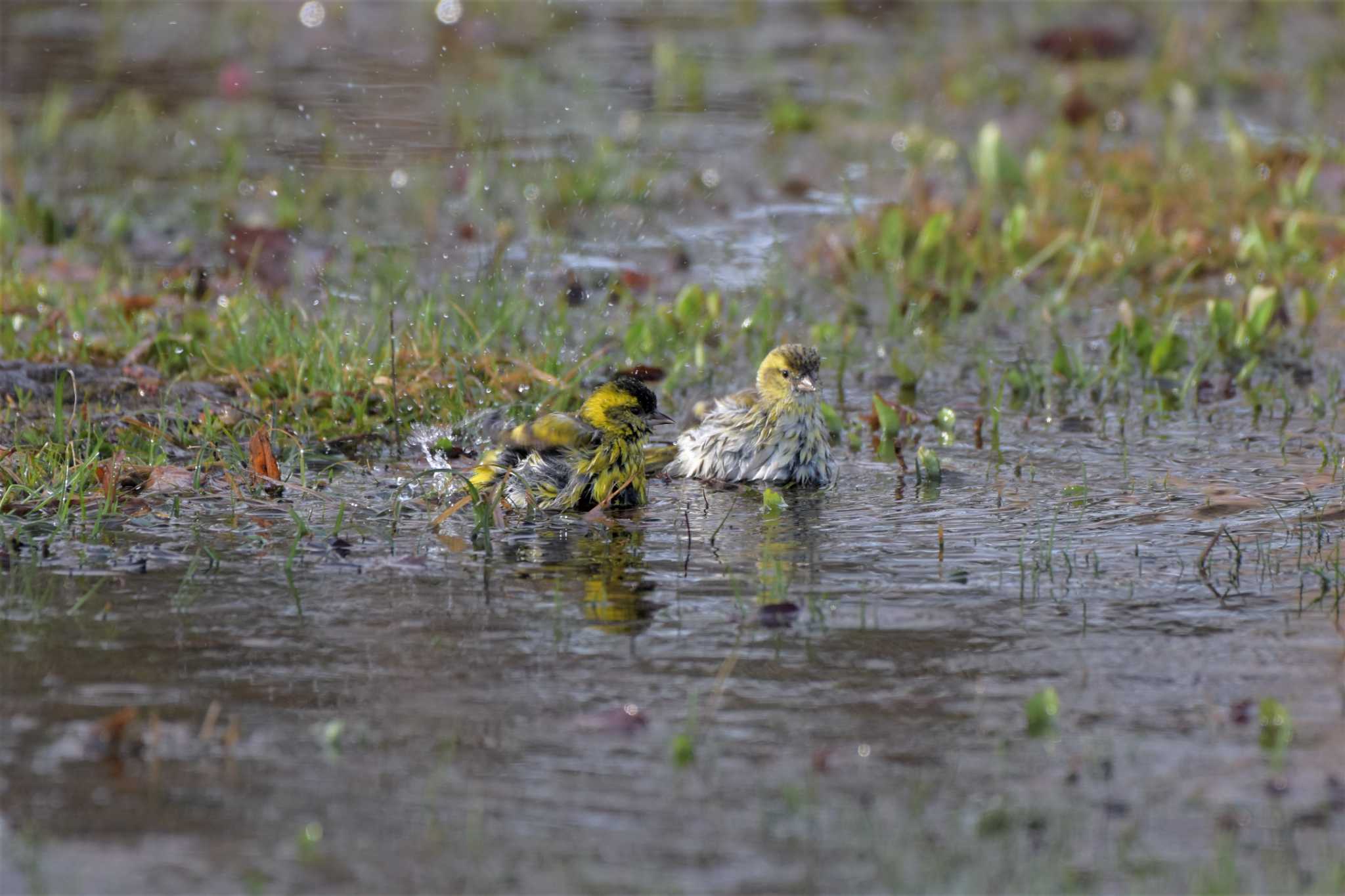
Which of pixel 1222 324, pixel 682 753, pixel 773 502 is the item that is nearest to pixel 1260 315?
pixel 1222 324

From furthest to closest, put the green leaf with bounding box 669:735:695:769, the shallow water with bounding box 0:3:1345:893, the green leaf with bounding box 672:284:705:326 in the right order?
the green leaf with bounding box 672:284:705:326
the green leaf with bounding box 669:735:695:769
the shallow water with bounding box 0:3:1345:893

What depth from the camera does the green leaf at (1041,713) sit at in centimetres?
432

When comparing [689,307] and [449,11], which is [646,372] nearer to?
[689,307]

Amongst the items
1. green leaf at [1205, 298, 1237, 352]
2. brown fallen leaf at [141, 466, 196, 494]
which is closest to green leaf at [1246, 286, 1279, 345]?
green leaf at [1205, 298, 1237, 352]

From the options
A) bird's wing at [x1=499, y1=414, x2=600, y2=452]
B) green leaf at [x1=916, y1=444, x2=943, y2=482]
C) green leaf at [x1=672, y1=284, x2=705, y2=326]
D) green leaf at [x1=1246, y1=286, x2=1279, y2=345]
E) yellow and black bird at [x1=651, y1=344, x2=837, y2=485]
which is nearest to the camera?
bird's wing at [x1=499, y1=414, x2=600, y2=452]

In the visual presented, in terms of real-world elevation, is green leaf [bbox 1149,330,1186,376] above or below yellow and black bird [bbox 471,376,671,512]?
above

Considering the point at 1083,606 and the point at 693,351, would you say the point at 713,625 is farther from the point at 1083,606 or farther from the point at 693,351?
the point at 693,351

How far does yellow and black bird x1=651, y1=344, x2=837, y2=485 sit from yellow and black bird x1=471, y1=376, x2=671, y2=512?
0.39 meters

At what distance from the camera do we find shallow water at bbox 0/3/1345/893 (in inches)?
147

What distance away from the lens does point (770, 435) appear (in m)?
6.94

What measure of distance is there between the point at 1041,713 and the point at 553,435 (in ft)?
8.87

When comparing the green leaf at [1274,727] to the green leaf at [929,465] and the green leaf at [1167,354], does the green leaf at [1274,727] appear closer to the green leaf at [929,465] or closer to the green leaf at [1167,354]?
the green leaf at [929,465]

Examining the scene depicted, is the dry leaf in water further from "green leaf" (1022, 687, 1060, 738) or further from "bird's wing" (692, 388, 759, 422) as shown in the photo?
"green leaf" (1022, 687, 1060, 738)

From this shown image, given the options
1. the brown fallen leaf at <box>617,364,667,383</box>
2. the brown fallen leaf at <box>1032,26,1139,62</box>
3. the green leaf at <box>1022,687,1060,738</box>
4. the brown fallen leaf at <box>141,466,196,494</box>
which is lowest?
the green leaf at <box>1022,687,1060,738</box>
